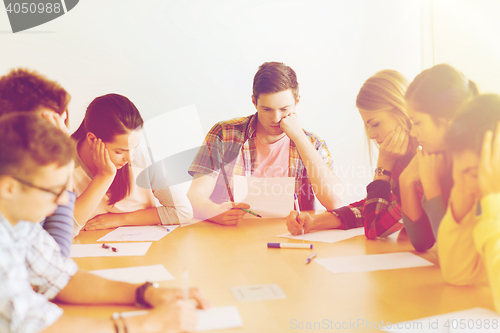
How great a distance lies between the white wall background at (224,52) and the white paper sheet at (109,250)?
126cm

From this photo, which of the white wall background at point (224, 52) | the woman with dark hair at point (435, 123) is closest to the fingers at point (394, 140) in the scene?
the woman with dark hair at point (435, 123)

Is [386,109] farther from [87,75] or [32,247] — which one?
[87,75]

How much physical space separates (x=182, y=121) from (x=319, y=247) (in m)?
1.52

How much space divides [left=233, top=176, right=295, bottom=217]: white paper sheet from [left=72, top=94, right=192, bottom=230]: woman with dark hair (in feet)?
0.98

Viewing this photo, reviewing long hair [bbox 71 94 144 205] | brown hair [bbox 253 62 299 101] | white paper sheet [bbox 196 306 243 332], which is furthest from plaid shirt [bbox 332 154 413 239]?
long hair [bbox 71 94 144 205]

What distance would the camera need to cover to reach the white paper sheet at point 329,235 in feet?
3.87

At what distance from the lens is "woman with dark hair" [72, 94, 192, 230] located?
142cm

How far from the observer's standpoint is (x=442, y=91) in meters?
0.82

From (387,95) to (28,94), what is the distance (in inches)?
41.8

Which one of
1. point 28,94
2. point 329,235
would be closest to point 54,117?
point 28,94

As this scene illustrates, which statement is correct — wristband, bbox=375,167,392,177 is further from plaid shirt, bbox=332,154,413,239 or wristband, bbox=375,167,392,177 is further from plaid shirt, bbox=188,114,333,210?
plaid shirt, bbox=188,114,333,210

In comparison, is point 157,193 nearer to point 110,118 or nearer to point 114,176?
point 114,176

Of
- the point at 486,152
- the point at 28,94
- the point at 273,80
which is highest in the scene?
the point at 28,94

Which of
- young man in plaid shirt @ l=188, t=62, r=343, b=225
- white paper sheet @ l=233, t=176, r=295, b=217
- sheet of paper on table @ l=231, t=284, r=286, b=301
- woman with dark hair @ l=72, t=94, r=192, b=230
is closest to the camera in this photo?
sheet of paper on table @ l=231, t=284, r=286, b=301
